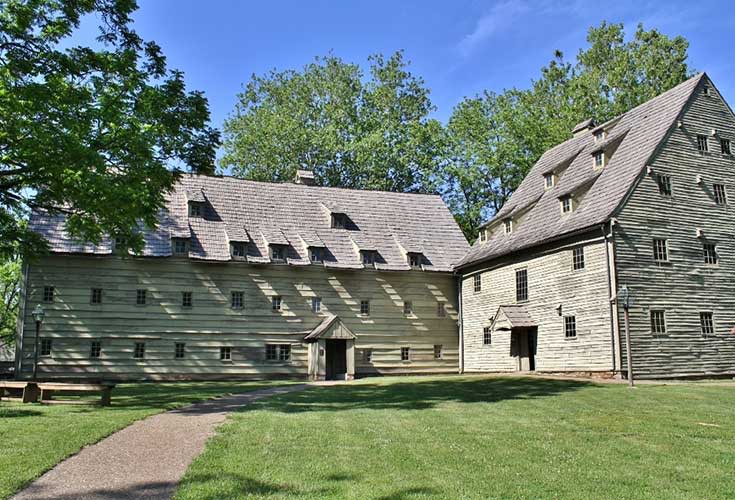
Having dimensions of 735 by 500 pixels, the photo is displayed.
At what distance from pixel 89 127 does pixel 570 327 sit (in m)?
20.3

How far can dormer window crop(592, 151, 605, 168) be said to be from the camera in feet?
100

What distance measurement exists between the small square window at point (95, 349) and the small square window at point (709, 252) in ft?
91.4

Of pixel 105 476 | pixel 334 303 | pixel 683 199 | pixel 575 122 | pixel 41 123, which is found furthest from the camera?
pixel 575 122

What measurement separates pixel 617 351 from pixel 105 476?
21214 mm

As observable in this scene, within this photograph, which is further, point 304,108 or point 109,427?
point 304,108

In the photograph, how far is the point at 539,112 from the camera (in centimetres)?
5381

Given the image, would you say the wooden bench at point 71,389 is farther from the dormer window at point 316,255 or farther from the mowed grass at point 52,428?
the dormer window at point 316,255

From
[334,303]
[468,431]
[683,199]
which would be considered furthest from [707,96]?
[468,431]

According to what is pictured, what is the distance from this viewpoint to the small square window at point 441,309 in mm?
37406

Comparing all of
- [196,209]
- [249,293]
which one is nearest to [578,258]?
[249,293]

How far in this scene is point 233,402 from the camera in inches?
745

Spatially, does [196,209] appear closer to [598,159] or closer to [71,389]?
[71,389]

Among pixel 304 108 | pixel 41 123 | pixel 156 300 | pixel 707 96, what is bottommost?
pixel 156 300

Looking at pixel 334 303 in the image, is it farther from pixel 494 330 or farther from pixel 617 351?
pixel 617 351
